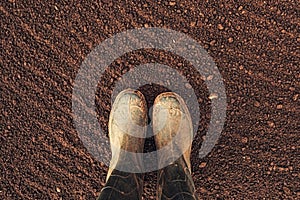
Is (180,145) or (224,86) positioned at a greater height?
(224,86)

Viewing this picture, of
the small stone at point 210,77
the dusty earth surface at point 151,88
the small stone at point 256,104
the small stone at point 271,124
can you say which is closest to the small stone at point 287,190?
the dusty earth surface at point 151,88

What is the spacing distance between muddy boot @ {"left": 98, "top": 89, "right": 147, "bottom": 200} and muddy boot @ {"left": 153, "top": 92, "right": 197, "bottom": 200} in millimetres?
86

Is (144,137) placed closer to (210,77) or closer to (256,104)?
(210,77)

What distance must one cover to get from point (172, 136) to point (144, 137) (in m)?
0.17

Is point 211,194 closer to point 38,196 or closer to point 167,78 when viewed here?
point 167,78

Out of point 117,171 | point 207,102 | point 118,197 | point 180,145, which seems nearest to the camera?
point 118,197

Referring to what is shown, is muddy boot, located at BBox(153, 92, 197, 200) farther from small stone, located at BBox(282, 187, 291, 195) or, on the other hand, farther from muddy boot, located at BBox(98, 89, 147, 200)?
small stone, located at BBox(282, 187, 291, 195)

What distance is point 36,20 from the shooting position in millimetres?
2037

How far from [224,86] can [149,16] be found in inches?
22.2

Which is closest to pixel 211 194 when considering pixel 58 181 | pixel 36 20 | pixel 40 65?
pixel 58 181

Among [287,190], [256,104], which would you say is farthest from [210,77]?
[287,190]

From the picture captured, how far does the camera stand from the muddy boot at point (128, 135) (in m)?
1.71

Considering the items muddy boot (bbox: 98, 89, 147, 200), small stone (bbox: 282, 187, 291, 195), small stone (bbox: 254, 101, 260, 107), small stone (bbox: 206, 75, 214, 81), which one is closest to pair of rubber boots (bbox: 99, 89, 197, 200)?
muddy boot (bbox: 98, 89, 147, 200)

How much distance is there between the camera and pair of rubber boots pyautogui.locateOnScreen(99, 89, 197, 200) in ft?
5.59
